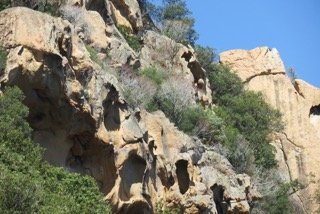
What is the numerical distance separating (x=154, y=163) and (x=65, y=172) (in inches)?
228

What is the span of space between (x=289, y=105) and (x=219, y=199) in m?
24.6

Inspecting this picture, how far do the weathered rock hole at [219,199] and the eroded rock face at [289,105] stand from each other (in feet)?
57.3

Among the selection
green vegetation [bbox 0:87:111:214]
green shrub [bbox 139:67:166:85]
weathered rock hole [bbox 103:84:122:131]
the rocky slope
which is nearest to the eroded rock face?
green shrub [bbox 139:67:166:85]

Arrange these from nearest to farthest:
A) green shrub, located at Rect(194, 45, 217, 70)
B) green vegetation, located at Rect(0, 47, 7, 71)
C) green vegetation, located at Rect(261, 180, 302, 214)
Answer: green vegetation, located at Rect(0, 47, 7, 71) → green vegetation, located at Rect(261, 180, 302, 214) → green shrub, located at Rect(194, 45, 217, 70)

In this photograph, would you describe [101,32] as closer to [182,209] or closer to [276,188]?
[182,209]

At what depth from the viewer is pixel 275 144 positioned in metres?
47.3

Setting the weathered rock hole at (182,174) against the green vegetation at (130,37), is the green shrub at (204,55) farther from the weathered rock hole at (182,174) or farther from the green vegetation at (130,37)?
the weathered rock hole at (182,174)

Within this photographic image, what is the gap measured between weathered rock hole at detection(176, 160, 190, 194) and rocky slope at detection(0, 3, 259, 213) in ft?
0.12

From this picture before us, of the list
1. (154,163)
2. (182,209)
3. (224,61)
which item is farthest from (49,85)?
(224,61)

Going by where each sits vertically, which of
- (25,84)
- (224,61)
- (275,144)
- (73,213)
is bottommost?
(73,213)

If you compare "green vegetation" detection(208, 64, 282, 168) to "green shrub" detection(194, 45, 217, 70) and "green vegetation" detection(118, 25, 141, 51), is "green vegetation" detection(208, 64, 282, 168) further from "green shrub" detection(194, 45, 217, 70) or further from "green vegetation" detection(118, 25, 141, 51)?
"green vegetation" detection(118, 25, 141, 51)

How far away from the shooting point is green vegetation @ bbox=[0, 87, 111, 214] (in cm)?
1504

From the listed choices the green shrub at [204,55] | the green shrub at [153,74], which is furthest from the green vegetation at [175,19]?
the green shrub at [153,74]

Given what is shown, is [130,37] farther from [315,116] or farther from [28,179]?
[28,179]
